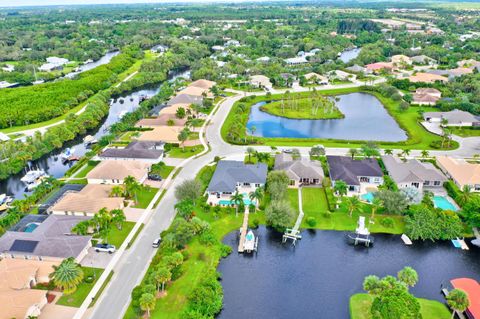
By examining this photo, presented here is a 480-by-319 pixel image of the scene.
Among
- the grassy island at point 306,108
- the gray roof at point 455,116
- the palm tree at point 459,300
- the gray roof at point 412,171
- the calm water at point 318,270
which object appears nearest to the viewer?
the palm tree at point 459,300

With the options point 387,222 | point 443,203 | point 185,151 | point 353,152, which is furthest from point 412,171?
point 185,151

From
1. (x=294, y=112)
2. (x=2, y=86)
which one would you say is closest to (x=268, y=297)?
(x=294, y=112)

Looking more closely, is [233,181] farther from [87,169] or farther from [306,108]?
[306,108]

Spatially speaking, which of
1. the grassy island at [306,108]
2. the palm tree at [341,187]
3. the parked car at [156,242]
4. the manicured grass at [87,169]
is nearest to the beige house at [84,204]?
the parked car at [156,242]

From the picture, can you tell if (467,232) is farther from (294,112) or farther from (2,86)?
(2,86)

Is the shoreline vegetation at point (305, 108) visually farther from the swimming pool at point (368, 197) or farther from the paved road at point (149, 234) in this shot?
the swimming pool at point (368, 197)
